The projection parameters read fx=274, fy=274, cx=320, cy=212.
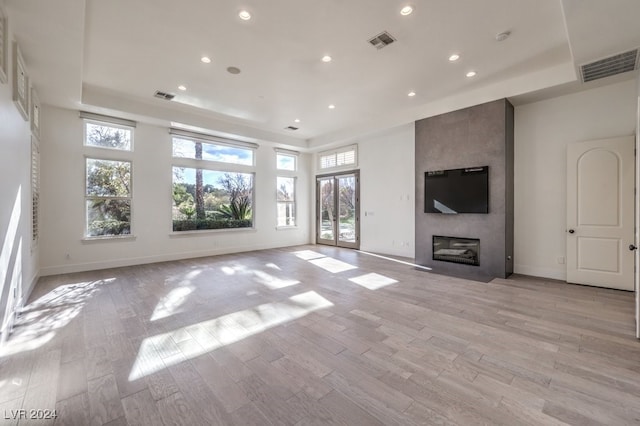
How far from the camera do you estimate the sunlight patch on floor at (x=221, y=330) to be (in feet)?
7.47

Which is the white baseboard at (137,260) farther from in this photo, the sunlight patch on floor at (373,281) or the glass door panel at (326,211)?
the sunlight patch on floor at (373,281)

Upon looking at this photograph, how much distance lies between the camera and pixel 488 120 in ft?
16.3

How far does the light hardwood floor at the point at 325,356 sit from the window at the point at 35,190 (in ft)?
3.48

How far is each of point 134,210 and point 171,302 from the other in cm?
339

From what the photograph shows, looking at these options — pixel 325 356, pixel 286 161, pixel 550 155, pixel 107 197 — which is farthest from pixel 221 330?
pixel 286 161

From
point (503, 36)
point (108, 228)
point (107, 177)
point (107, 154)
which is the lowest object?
point (108, 228)

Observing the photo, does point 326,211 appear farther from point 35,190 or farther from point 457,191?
point 35,190

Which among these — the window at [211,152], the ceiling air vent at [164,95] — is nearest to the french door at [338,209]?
the window at [211,152]

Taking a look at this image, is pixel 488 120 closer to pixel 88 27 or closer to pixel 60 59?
pixel 88 27

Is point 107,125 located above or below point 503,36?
below

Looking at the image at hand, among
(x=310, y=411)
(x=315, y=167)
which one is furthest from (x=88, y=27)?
(x=315, y=167)

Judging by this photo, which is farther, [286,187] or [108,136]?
[286,187]

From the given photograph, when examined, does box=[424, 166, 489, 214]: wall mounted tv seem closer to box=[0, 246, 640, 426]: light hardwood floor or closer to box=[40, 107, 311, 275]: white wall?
box=[0, 246, 640, 426]: light hardwood floor

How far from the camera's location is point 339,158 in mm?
8680
